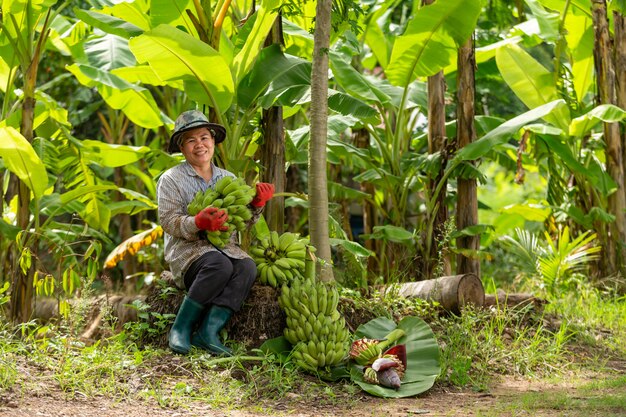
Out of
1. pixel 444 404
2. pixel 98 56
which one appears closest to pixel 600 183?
pixel 444 404

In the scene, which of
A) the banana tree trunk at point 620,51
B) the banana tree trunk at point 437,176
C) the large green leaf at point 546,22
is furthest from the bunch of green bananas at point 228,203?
the banana tree trunk at point 620,51

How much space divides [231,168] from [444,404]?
7.19ft

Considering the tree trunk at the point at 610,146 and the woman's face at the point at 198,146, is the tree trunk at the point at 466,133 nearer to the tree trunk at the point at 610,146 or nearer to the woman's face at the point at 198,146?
the tree trunk at the point at 610,146

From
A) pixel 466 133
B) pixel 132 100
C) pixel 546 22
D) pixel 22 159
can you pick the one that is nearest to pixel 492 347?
pixel 466 133

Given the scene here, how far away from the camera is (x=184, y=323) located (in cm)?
515

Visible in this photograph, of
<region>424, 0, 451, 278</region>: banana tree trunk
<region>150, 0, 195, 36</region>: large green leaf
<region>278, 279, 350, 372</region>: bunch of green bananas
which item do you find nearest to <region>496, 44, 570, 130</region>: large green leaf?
<region>424, 0, 451, 278</region>: banana tree trunk

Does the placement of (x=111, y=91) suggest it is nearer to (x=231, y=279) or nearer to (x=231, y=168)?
(x=231, y=168)

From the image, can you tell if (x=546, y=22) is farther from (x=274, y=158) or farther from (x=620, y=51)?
(x=274, y=158)

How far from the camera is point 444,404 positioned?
465 centimetres

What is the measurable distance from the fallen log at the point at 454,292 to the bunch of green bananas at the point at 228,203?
1.56 m

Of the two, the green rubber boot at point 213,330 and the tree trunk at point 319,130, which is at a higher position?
the tree trunk at point 319,130

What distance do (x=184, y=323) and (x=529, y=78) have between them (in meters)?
4.26

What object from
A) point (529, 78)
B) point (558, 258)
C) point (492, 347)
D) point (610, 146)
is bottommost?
point (492, 347)

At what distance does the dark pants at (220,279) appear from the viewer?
508 centimetres
